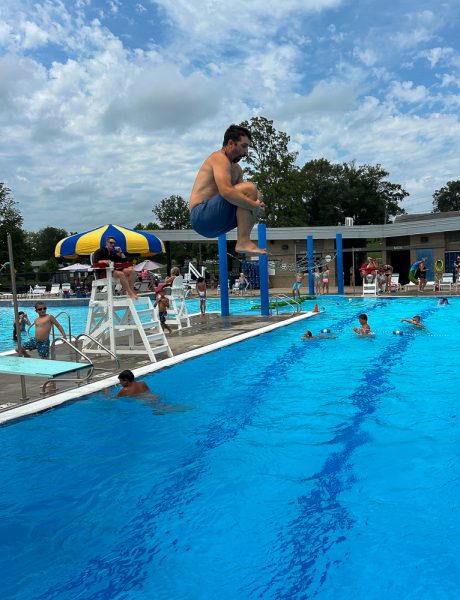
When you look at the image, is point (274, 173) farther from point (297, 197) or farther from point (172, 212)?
point (172, 212)

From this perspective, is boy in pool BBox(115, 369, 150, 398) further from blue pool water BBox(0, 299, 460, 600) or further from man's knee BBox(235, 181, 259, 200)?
man's knee BBox(235, 181, 259, 200)

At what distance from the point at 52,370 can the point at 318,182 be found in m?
49.7

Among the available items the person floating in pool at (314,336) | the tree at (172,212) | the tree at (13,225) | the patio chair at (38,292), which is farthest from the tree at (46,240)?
the person floating in pool at (314,336)

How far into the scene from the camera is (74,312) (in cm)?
2080

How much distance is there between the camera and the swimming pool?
49.3 ft

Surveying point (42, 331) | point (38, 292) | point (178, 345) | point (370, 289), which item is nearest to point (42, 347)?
A: point (42, 331)

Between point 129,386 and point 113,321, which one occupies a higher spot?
point 113,321

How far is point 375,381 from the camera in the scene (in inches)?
306

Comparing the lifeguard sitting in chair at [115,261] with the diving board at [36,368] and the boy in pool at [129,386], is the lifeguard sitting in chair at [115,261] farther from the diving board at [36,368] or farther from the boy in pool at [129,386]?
the diving board at [36,368]

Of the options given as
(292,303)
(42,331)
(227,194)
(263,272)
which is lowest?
(292,303)

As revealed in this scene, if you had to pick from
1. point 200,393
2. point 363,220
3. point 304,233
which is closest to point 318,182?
point 363,220

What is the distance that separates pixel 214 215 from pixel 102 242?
243 inches

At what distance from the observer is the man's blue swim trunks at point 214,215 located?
3.04m

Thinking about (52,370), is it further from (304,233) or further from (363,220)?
(363,220)
